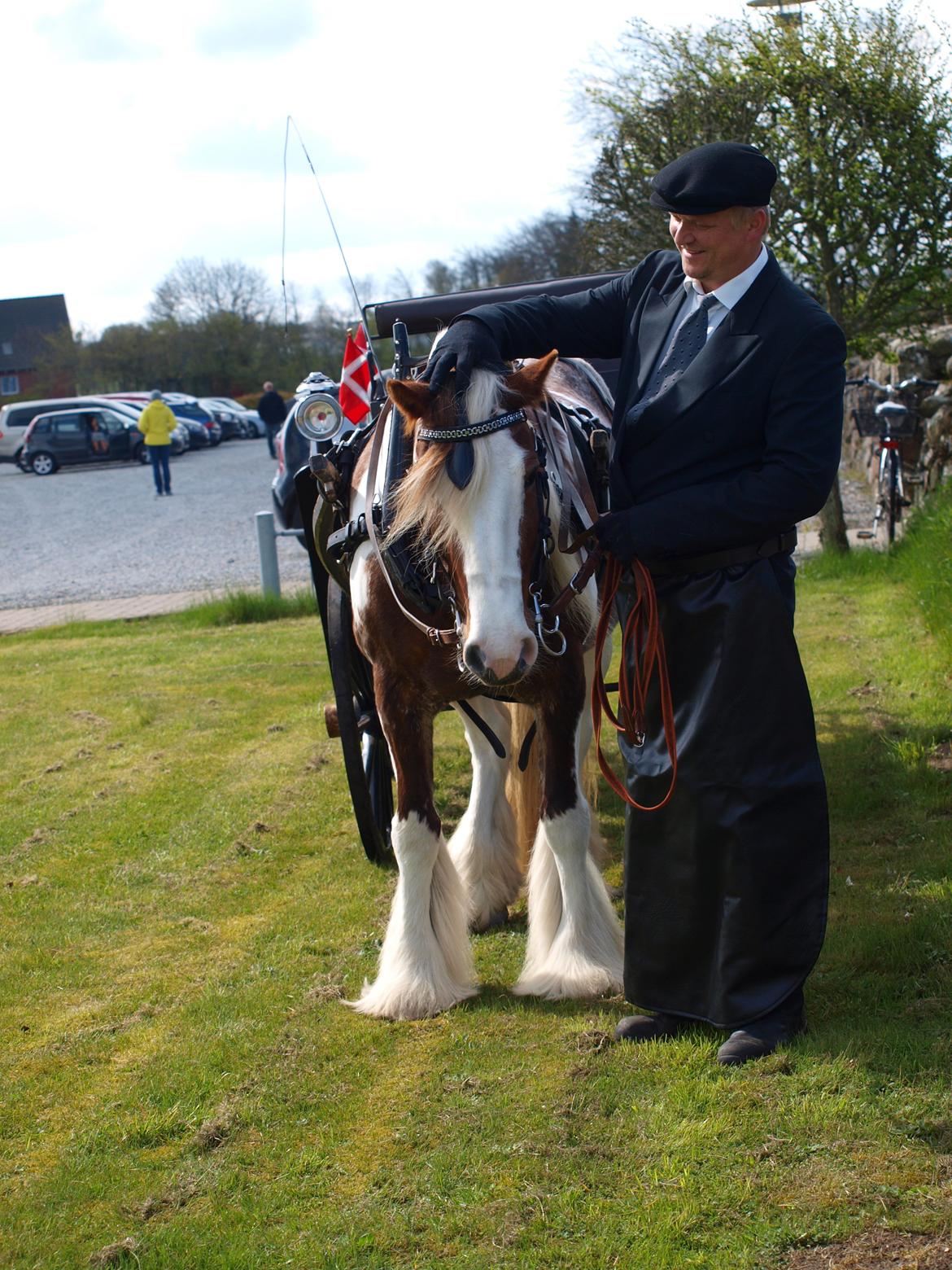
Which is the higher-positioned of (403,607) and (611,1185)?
(403,607)

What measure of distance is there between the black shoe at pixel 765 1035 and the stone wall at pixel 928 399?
7.74 meters

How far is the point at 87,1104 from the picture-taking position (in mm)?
3410

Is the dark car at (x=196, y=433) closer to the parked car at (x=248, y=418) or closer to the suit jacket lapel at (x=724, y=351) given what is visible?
the parked car at (x=248, y=418)

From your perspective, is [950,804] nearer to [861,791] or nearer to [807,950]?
[861,791]

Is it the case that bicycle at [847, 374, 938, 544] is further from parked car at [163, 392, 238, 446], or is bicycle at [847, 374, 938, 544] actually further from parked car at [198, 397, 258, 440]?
parked car at [198, 397, 258, 440]

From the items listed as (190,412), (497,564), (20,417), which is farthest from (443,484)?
(190,412)

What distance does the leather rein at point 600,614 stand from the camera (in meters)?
3.29

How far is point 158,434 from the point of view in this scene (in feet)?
82.3

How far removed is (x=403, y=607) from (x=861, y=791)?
250 centimetres

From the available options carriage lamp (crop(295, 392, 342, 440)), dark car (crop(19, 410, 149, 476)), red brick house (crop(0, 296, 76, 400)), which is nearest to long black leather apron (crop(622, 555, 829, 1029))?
carriage lamp (crop(295, 392, 342, 440))

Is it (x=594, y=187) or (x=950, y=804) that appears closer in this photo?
(x=950, y=804)

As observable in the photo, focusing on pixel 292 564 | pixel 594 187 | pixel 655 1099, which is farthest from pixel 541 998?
pixel 292 564

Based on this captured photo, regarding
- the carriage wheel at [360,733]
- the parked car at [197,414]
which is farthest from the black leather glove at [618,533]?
the parked car at [197,414]

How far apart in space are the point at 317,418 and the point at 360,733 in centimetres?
117
